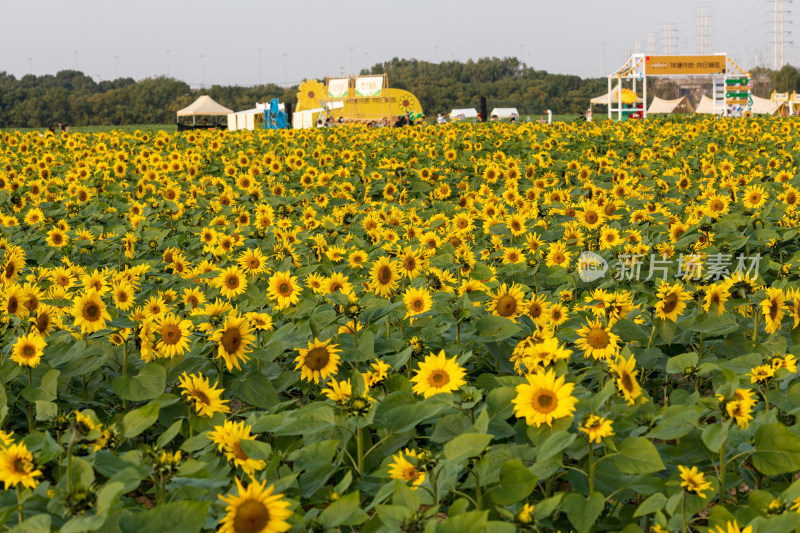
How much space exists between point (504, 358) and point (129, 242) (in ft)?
12.2

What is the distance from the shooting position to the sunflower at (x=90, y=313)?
3.40 metres

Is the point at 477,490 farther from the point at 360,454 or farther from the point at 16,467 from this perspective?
the point at 16,467

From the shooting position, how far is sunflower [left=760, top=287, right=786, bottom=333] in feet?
11.2

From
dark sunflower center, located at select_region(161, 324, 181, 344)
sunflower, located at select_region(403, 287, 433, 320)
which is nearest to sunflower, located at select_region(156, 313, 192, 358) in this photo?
dark sunflower center, located at select_region(161, 324, 181, 344)

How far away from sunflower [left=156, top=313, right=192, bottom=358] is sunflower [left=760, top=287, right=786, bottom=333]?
2.52 m

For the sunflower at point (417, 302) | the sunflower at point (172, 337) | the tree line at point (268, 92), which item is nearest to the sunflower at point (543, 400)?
the sunflower at point (417, 302)

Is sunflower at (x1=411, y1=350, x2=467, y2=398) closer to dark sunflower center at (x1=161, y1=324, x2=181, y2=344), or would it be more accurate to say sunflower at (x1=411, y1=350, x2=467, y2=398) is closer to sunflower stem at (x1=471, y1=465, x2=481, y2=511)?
sunflower stem at (x1=471, y1=465, x2=481, y2=511)

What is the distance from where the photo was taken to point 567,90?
99938mm

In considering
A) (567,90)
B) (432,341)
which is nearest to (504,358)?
(432,341)

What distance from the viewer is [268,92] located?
107188mm

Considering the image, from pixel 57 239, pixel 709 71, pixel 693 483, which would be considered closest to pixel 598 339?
pixel 693 483

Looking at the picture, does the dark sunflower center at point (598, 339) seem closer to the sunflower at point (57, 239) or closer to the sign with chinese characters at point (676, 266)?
the sign with chinese characters at point (676, 266)

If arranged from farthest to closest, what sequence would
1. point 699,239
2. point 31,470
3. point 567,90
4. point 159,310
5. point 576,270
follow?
point 567,90 < point 699,239 < point 576,270 < point 159,310 < point 31,470

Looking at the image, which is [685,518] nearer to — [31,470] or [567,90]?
[31,470]
